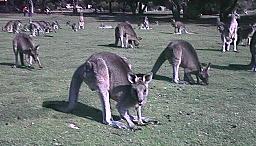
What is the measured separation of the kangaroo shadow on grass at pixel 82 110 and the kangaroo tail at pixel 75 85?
146 millimetres

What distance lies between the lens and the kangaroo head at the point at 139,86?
7859 millimetres

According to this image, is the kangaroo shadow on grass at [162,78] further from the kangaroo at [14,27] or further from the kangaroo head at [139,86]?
the kangaroo at [14,27]

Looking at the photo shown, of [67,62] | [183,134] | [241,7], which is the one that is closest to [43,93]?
[183,134]

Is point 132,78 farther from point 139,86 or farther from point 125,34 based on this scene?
point 125,34

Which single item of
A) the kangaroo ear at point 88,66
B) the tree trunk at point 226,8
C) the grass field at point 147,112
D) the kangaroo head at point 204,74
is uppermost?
the tree trunk at point 226,8

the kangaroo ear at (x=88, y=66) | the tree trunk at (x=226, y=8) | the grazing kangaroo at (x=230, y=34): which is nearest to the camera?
the kangaroo ear at (x=88, y=66)

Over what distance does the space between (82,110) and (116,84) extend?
1405mm

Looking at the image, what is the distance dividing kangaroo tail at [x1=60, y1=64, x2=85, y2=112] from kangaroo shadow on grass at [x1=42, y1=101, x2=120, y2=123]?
0.48ft

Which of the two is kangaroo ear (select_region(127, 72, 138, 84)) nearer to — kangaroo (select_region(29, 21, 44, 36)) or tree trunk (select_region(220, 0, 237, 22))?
Answer: kangaroo (select_region(29, 21, 44, 36))

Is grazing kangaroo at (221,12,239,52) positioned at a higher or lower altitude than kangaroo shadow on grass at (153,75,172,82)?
higher

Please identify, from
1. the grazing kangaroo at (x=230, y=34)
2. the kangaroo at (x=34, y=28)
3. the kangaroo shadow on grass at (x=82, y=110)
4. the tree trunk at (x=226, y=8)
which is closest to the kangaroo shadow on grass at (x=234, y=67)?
the grazing kangaroo at (x=230, y=34)

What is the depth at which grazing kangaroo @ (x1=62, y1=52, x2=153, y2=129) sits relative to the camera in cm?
796

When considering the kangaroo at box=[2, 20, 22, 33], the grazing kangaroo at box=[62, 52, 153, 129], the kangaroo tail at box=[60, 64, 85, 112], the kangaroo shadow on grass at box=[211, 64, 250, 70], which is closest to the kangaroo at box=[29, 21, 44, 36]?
the kangaroo at box=[2, 20, 22, 33]

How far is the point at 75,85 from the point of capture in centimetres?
892
